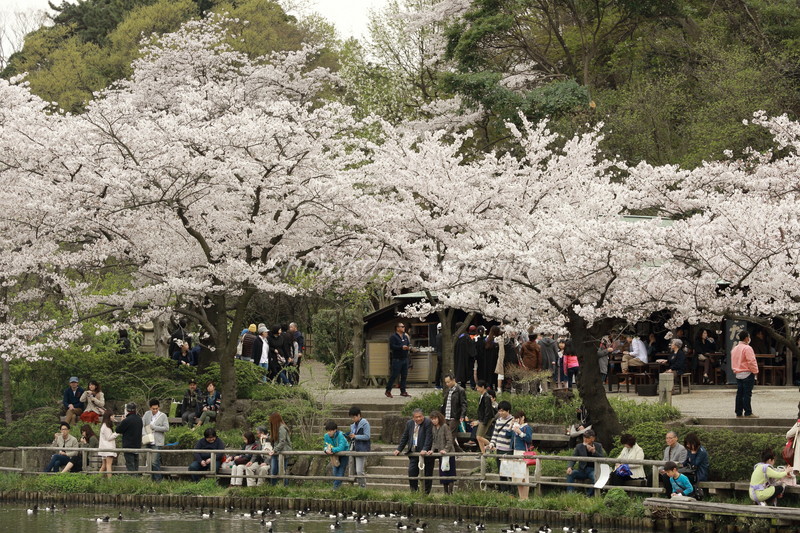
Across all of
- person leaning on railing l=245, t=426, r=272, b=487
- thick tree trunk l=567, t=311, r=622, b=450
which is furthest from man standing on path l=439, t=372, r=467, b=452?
person leaning on railing l=245, t=426, r=272, b=487

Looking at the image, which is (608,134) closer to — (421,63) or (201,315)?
(421,63)

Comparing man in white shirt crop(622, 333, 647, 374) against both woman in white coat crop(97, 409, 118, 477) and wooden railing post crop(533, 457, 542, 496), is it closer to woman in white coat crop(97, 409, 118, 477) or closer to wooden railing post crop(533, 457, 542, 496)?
wooden railing post crop(533, 457, 542, 496)

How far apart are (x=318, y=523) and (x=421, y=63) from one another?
1128 inches

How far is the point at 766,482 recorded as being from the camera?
1536 centimetres

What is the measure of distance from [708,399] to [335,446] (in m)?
8.77

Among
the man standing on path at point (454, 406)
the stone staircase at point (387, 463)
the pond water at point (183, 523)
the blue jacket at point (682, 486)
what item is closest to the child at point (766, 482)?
the blue jacket at point (682, 486)

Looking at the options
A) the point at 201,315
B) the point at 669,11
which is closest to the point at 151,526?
the point at 201,315

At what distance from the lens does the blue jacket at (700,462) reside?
1617 cm

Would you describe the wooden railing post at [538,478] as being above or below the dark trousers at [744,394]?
below

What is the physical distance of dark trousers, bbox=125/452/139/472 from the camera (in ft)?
68.8

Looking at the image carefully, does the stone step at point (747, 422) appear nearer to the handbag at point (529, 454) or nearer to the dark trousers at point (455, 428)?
the handbag at point (529, 454)

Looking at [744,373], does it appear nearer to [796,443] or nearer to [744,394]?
[744,394]

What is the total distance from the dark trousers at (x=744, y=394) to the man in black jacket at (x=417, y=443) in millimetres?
5487

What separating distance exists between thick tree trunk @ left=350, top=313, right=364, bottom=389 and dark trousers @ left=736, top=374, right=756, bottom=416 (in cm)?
1272
